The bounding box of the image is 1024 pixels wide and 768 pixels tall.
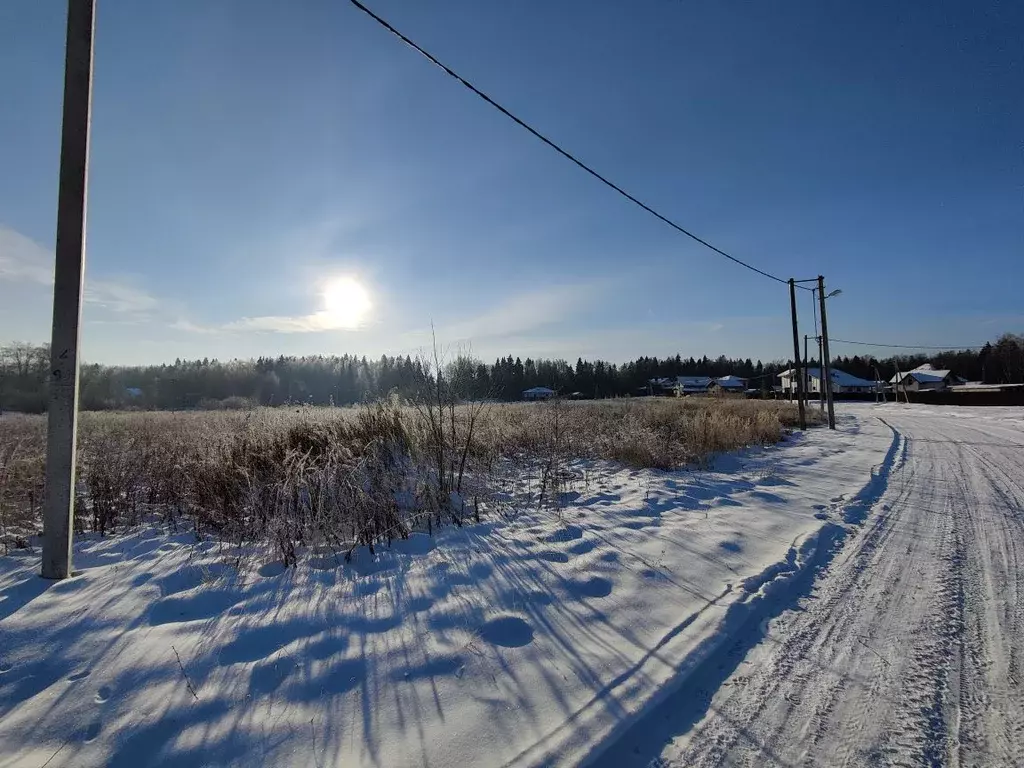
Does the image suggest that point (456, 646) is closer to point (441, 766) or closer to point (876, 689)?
point (441, 766)

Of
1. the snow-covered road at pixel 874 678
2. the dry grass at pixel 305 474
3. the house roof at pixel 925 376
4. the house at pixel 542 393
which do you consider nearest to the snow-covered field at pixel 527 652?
the snow-covered road at pixel 874 678

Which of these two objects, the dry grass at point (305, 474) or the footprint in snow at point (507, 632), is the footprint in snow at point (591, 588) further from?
the dry grass at point (305, 474)

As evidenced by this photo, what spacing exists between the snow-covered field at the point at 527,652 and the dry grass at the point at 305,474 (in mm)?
460

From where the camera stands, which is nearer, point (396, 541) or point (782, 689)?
point (782, 689)

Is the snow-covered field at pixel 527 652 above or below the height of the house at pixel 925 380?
below

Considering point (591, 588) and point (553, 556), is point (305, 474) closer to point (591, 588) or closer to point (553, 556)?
point (553, 556)

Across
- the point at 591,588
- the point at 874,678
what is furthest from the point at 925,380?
the point at 591,588

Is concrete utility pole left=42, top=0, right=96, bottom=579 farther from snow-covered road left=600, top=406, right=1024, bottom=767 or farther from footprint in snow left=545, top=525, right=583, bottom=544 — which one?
snow-covered road left=600, top=406, right=1024, bottom=767

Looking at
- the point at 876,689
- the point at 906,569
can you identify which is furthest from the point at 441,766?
the point at 906,569

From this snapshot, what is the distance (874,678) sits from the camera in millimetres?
2422

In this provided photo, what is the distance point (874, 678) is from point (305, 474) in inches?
194

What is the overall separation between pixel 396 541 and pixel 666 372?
3745 inches

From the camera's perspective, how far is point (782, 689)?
2359 mm

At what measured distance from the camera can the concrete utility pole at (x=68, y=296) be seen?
11.2ft
